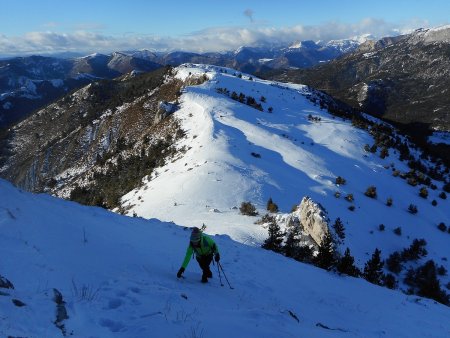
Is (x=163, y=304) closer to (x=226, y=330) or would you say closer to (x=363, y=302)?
(x=226, y=330)

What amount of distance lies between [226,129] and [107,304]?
3453cm

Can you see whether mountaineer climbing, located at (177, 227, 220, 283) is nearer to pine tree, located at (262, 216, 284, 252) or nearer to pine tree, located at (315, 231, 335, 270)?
pine tree, located at (315, 231, 335, 270)

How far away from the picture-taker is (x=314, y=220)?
906 inches

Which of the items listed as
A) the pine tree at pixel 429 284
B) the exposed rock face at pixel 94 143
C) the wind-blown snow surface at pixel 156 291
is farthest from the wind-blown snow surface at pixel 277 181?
the wind-blown snow surface at pixel 156 291

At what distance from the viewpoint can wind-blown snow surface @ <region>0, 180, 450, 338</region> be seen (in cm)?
711

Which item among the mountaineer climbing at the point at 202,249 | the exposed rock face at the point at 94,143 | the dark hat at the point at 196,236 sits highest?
the dark hat at the point at 196,236

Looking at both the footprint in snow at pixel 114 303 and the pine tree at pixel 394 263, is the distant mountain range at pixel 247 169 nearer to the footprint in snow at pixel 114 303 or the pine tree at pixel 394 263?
the pine tree at pixel 394 263

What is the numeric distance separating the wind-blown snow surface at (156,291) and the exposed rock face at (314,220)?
4792 mm

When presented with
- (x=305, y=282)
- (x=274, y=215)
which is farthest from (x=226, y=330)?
(x=274, y=215)

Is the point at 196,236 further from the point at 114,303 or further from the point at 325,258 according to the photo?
the point at 325,258

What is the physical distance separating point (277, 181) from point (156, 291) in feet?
74.3

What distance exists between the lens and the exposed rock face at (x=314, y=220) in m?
22.6

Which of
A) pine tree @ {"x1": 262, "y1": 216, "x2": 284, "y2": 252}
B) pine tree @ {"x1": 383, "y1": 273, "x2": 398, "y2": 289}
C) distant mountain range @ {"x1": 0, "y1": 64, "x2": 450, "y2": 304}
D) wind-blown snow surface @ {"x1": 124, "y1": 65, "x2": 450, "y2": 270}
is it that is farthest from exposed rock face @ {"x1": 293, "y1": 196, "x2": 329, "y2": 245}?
pine tree @ {"x1": 383, "y1": 273, "x2": 398, "y2": 289}

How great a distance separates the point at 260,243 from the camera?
2181cm
